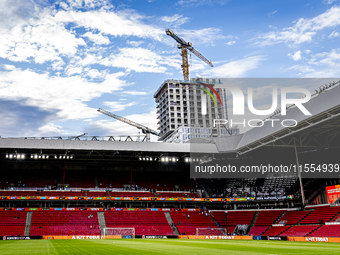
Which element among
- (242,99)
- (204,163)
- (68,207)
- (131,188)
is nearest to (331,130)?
(242,99)

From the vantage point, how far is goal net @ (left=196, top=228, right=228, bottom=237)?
179ft

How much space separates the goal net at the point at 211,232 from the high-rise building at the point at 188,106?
88.3 m

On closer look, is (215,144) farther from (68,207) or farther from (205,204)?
(68,207)

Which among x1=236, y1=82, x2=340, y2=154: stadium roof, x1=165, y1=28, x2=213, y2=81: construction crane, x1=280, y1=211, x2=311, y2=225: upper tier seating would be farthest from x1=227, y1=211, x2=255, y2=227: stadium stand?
x1=165, y1=28, x2=213, y2=81: construction crane

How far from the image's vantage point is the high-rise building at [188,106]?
147 metres

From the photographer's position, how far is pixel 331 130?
46.9 meters

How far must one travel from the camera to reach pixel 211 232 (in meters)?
55.3

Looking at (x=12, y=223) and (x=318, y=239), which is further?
(x=12, y=223)

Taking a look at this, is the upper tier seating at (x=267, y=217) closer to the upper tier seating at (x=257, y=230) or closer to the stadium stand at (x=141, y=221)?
the upper tier seating at (x=257, y=230)

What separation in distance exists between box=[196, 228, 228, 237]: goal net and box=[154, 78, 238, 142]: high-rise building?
88.3 m

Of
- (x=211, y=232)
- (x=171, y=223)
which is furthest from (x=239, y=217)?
(x=171, y=223)

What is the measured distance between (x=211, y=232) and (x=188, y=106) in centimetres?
9758

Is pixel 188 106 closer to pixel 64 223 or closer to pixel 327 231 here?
pixel 64 223

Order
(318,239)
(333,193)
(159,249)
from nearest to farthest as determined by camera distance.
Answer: (159,249)
(318,239)
(333,193)
